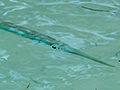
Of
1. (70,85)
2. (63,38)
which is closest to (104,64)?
(70,85)

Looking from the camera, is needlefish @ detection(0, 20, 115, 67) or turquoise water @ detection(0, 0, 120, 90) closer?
→ turquoise water @ detection(0, 0, 120, 90)

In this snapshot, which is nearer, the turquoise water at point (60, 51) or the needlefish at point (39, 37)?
the turquoise water at point (60, 51)

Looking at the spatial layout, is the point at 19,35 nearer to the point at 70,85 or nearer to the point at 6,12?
the point at 6,12

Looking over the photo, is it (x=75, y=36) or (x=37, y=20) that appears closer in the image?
(x=75, y=36)

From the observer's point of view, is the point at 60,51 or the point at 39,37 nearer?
the point at 60,51
